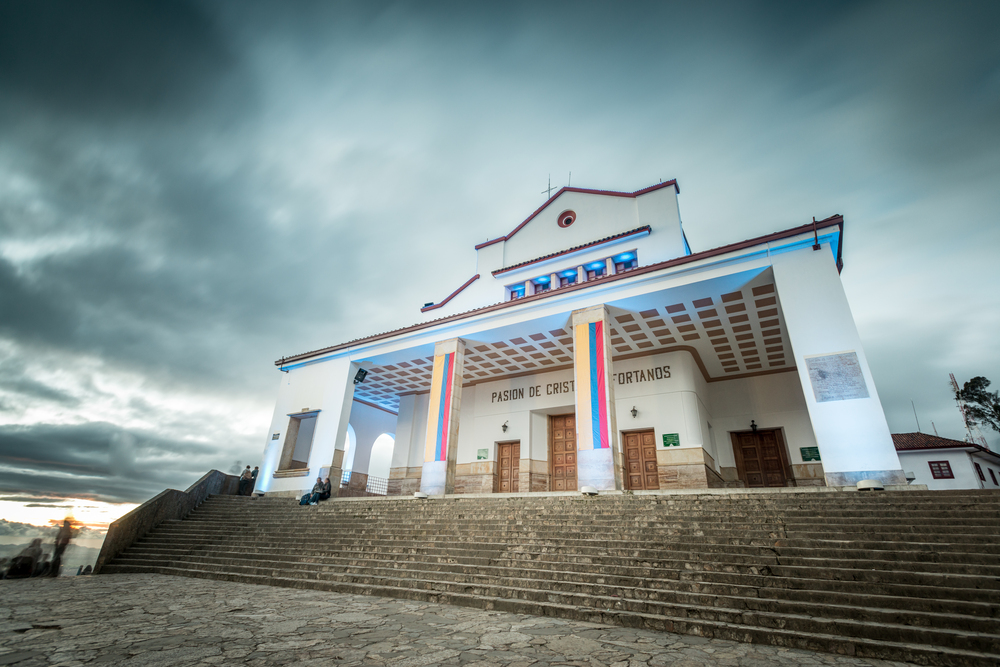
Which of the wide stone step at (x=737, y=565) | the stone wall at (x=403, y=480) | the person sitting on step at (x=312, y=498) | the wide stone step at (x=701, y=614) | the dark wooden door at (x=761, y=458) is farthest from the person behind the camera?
the stone wall at (x=403, y=480)

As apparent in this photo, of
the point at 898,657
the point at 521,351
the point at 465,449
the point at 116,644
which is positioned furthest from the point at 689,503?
the point at 465,449

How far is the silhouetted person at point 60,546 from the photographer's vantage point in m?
8.51

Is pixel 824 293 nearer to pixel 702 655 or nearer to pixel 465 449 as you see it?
pixel 702 655

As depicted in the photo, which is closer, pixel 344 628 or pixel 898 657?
pixel 898 657

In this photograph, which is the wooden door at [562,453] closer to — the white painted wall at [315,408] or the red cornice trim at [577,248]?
the red cornice trim at [577,248]

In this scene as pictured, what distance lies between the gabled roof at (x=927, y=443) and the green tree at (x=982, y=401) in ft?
17.5

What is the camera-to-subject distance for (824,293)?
32.7 feet

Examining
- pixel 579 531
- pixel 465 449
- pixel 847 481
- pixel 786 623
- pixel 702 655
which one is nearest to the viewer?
pixel 702 655

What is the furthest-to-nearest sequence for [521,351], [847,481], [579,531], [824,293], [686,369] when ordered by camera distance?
[521,351], [686,369], [824,293], [847,481], [579,531]

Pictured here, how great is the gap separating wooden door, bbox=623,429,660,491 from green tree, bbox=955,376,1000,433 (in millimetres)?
27556

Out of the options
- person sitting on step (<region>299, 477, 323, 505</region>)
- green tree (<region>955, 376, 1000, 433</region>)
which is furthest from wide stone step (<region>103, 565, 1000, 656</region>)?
green tree (<region>955, 376, 1000, 433</region>)

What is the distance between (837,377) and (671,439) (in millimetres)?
5779

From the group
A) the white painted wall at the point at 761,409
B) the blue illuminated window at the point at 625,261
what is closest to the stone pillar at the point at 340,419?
the blue illuminated window at the point at 625,261

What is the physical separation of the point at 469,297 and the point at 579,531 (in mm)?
12667
